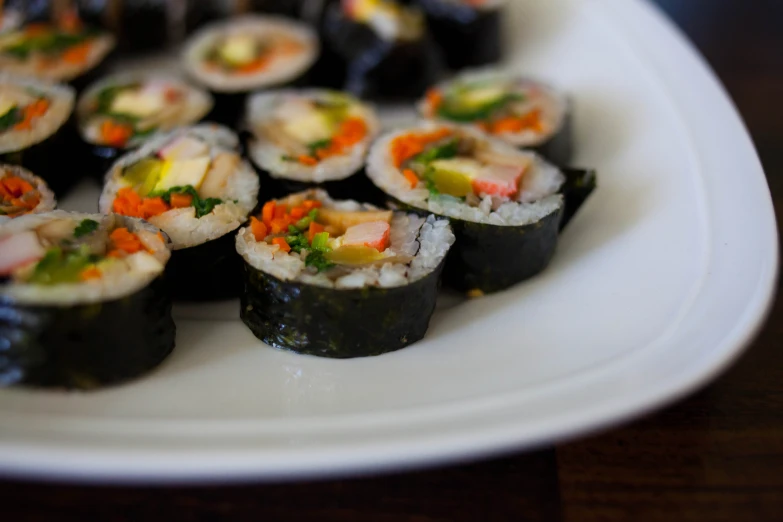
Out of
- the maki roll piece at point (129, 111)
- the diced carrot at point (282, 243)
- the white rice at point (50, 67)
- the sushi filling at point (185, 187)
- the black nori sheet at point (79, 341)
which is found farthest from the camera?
the white rice at point (50, 67)

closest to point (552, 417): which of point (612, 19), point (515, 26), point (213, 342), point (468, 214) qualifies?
point (468, 214)

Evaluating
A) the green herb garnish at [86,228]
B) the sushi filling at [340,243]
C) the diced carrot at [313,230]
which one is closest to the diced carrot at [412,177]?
the sushi filling at [340,243]

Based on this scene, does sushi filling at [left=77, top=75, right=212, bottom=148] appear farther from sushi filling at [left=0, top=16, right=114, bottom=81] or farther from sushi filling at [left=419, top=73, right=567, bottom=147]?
sushi filling at [left=419, top=73, right=567, bottom=147]

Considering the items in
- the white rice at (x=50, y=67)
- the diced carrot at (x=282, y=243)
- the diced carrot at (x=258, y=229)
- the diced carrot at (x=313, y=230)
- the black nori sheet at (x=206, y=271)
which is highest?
the diced carrot at (x=313, y=230)

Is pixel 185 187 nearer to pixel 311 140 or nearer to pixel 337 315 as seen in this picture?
pixel 311 140

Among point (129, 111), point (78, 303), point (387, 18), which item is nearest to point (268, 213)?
point (78, 303)

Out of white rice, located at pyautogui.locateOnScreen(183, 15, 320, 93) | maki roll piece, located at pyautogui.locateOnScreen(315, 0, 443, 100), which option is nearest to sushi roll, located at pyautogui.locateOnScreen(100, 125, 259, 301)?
white rice, located at pyautogui.locateOnScreen(183, 15, 320, 93)

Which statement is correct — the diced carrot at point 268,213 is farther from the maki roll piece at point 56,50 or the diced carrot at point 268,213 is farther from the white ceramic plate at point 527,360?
the maki roll piece at point 56,50

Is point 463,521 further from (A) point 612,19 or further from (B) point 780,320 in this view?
(A) point 612,19
